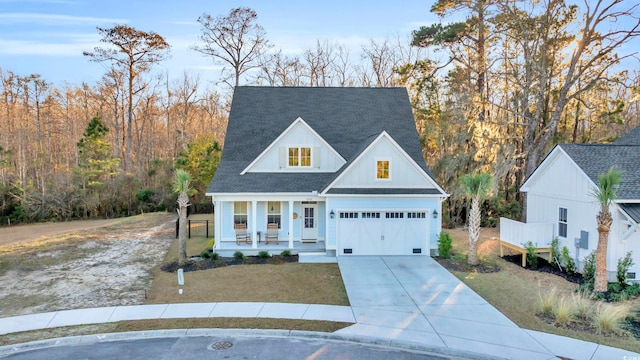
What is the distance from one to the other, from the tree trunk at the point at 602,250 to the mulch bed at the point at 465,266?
331cm

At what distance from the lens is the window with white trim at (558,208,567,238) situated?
49.2 ft

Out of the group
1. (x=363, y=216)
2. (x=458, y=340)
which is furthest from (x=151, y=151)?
(x=458, y=340)

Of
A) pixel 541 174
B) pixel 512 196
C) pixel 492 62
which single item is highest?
pixel 492 62

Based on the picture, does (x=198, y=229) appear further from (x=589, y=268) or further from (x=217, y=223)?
(x=589, y=268)

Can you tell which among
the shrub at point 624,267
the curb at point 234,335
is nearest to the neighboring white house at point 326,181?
the shrub at point 624,267

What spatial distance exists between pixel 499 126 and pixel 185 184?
19058 mm

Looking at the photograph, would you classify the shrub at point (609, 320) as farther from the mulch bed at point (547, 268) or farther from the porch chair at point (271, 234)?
the porch chair at point (271, 234)

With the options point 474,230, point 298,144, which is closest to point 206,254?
point 298,144

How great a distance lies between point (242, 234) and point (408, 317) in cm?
973

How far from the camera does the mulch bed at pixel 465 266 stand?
14680mm

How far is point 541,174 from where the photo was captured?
16750 mm

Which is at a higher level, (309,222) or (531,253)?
(309,222)

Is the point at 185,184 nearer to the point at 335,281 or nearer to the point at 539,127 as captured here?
the point at 335,281

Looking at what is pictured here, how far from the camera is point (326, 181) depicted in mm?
18531
